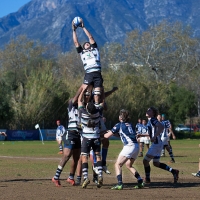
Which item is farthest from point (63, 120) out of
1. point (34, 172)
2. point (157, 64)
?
point (34, 172)

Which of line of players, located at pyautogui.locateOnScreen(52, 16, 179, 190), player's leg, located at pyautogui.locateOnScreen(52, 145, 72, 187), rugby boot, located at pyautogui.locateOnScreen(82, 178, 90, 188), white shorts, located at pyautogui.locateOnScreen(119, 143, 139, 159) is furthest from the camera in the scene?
player's leg, located at pyautogui.locateOnScreen(52, 145, 72, 187)

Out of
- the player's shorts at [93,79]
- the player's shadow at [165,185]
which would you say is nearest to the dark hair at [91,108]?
the player's shorts at [93,79]

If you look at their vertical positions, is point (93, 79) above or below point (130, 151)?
above

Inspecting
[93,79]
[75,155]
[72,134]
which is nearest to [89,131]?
[72,134]

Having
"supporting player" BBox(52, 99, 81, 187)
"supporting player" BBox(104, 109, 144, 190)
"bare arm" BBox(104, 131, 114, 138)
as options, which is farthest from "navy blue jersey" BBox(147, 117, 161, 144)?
"supporting player" BBox(52, 99, 81, 187)

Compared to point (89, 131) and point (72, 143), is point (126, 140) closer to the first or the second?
point (89, 131)

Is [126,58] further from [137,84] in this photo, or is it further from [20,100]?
[20,100]

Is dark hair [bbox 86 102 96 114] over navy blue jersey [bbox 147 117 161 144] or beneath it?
over

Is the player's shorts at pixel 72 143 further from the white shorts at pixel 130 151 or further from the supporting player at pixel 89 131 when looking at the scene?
the white shorts at pixel 130 151

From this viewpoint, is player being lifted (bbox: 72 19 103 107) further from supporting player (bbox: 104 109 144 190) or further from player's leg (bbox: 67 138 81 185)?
player's leg (bbox: 67 138 81 185)

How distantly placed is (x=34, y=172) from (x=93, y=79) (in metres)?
5.08

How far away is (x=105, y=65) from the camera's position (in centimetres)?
10494

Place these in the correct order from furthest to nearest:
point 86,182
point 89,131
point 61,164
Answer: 1. point 61,164
2. point 89,131
3. point 86,182

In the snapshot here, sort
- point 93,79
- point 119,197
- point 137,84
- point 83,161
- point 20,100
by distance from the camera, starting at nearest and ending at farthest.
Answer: point 119,197
point 83,161
point 93,79
point 20,100
point 137,84
